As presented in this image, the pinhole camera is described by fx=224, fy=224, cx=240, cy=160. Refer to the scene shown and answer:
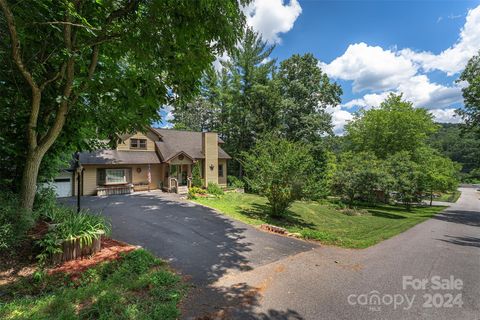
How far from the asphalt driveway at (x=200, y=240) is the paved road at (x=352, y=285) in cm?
48

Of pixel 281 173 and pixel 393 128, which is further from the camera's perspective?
pixel 393 128

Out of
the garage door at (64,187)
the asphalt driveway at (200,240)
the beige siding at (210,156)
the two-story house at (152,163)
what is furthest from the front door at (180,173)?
the asphalt driveway at (200,240)

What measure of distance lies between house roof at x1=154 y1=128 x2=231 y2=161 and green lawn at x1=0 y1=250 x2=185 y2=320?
15.2 metres

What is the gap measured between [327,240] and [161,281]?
19.9 ft

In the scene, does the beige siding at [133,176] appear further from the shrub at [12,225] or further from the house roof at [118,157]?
the shrub at [12,225]

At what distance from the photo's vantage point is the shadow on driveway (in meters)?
3.96

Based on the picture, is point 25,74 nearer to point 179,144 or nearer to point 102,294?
point 102,294

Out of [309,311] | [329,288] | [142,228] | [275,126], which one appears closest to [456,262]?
[329,288]

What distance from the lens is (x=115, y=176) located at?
17625 millimetres

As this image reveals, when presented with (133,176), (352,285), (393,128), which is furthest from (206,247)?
(393,128)

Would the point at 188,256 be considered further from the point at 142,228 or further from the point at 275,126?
the point at 275,126

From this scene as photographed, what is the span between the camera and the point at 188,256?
6.11 meters

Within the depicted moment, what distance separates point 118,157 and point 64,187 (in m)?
4.03

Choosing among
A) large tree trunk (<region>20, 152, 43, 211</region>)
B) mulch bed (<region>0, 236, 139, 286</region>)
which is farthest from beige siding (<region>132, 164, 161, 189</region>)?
large tree trunk (<region>20, 152, 43, 211</region>)
